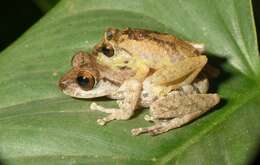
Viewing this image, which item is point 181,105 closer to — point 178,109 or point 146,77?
point 178,109

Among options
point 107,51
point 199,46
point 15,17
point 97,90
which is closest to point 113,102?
point 97,90

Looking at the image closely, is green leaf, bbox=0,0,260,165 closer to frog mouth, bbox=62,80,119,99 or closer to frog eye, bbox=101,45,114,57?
frog mouth, bbox=62,80,119,99

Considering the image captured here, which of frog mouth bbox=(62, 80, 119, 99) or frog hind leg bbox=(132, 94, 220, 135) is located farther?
frog mouth bbox=(62, 80, 119, 99)

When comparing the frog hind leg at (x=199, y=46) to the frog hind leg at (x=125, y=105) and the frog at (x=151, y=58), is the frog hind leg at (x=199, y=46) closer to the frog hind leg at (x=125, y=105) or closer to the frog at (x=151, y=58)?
the frog at (x=151, y=58)

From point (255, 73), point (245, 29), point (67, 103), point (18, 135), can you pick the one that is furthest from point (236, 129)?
point (18, 135)

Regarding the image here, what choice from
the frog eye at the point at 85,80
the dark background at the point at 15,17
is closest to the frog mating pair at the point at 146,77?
the frog eye at the point at 85,80

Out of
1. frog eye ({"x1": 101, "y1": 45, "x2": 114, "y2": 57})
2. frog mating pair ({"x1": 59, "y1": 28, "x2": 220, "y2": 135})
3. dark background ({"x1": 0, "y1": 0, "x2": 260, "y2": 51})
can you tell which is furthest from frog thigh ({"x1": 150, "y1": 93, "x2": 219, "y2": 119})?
dark background ({"x1": 0, "y1": 0, "x2": 260, "y2": 51})
